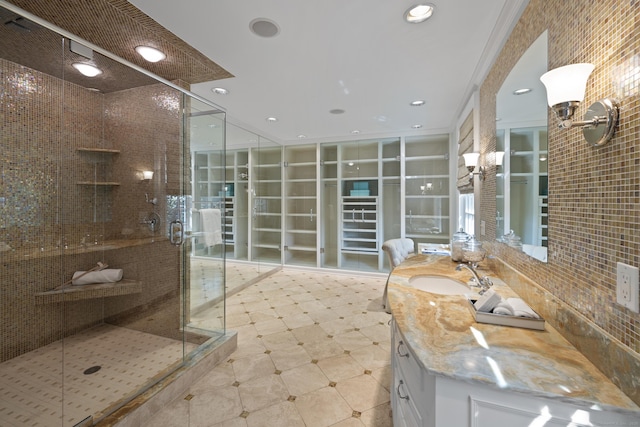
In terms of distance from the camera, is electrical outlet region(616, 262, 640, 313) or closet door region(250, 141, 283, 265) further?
closet door region(250, 141, 283, 265)

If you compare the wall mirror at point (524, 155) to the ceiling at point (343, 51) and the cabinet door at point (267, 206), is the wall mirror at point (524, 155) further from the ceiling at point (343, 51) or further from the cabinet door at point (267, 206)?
the cabinet door at point (267, 206)

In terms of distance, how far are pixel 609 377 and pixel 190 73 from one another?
3.18 m

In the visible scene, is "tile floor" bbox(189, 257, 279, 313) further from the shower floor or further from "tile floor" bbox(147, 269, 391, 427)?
the shower floor

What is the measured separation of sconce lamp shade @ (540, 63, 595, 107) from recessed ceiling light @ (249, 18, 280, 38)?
163 cm

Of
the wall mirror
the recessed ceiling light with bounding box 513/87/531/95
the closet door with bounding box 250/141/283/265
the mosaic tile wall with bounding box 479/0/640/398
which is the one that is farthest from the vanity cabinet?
the closet door with bounding box 250/141/283/265

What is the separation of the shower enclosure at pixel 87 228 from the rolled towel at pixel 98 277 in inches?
0.6

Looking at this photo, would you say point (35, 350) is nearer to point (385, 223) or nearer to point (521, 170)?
point (521, 170)

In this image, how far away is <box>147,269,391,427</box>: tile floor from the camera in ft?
5.35

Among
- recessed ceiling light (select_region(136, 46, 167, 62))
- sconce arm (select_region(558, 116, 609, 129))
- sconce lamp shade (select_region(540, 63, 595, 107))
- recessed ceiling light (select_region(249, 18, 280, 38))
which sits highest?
recessed ceiling light (select_region(136, 46, 167, 62))

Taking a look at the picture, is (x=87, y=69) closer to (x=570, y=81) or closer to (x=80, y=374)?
(x=80, y=374)

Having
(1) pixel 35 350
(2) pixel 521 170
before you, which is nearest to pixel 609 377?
(2) pixel 521 170

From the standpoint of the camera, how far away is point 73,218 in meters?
2.28

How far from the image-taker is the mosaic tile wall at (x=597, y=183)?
2.43ft

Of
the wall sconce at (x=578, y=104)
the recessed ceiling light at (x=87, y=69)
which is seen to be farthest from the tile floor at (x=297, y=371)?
the recessed ceiling light at (x=87, y=69)
